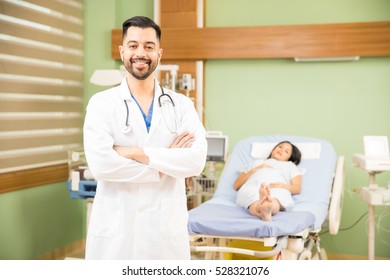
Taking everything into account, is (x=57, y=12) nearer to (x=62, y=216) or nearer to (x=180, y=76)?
(x=180, y=76)

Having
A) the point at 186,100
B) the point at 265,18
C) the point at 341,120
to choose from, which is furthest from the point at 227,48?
the point at 186,100

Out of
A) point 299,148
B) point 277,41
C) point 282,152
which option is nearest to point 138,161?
point 282,152

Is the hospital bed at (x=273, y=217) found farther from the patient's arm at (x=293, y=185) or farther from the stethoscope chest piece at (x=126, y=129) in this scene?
the stethoscope chest piece at (x=126, y=129)

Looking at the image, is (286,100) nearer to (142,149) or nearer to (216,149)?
(216,149)

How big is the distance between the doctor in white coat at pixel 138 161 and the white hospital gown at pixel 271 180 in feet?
3.93

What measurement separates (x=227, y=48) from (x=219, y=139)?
0.76 m

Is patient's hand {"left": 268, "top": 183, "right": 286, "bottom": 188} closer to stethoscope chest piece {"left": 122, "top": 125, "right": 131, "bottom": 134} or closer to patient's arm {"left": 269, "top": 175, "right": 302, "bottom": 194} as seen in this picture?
patient's arm {"left": 269, "top": 175, "right": 302, "bottom": 194}

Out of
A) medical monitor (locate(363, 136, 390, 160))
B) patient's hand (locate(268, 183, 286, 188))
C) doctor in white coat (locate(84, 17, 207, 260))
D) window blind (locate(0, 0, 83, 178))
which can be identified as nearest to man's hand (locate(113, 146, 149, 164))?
doctor in white coat (locate(84, 17, 207, 260))

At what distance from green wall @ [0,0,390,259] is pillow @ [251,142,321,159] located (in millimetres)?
427

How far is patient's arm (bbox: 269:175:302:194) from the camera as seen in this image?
3.14 m

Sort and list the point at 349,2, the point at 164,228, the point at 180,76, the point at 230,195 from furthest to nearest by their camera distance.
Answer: the point at 180,76 → the point at 349,2 → the point at 230,195 → the point at 164,228

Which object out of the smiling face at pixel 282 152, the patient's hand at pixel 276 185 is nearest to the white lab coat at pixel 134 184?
the patient's hand at pixel 276 185

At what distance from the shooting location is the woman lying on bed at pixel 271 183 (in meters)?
2.83

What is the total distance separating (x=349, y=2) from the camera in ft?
12.4
